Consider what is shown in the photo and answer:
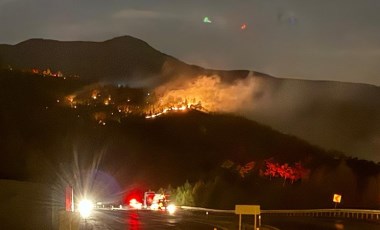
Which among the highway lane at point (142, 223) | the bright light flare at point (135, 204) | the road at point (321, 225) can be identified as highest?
the highway lane at point (142, 223)

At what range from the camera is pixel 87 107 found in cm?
15650

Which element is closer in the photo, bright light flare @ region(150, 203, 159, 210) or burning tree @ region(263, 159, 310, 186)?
bright light flare @ region(150, 203, 159, 210)

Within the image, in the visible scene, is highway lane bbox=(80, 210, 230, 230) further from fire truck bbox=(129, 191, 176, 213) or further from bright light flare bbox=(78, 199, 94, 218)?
fire truck bbox=(129, 191, 176, 213)

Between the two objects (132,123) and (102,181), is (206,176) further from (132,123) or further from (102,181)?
(132,123)

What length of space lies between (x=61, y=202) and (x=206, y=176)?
81.1 m

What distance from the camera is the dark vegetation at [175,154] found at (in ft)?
→ 184

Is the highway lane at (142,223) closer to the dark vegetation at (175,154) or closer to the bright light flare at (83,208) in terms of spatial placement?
the bright light flare at (83,208)

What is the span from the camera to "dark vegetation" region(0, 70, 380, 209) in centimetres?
5609

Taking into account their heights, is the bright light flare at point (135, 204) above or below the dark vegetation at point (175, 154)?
below

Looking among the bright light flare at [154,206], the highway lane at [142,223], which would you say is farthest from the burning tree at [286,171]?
the highway lane at [142,223]

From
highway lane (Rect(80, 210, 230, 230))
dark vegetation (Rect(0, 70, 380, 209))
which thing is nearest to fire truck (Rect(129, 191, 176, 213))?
dark vegetation (Rect(0, 70, 380, 209))

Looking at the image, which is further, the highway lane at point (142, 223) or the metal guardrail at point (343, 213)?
the metal guardrail at point (343, 213)

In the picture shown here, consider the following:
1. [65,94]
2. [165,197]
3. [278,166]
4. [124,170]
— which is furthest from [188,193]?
[65,94]

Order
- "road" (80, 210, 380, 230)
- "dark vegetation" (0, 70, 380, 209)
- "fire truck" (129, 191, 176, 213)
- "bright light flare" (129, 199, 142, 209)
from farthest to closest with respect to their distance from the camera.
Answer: "bright light flare" (129, 199, 142, 209) < "fire truck" (129, 191, 176, 213) < "dark vegetation" (0, 70, 380, 209) < "road" (80, 210, 380, 230)
